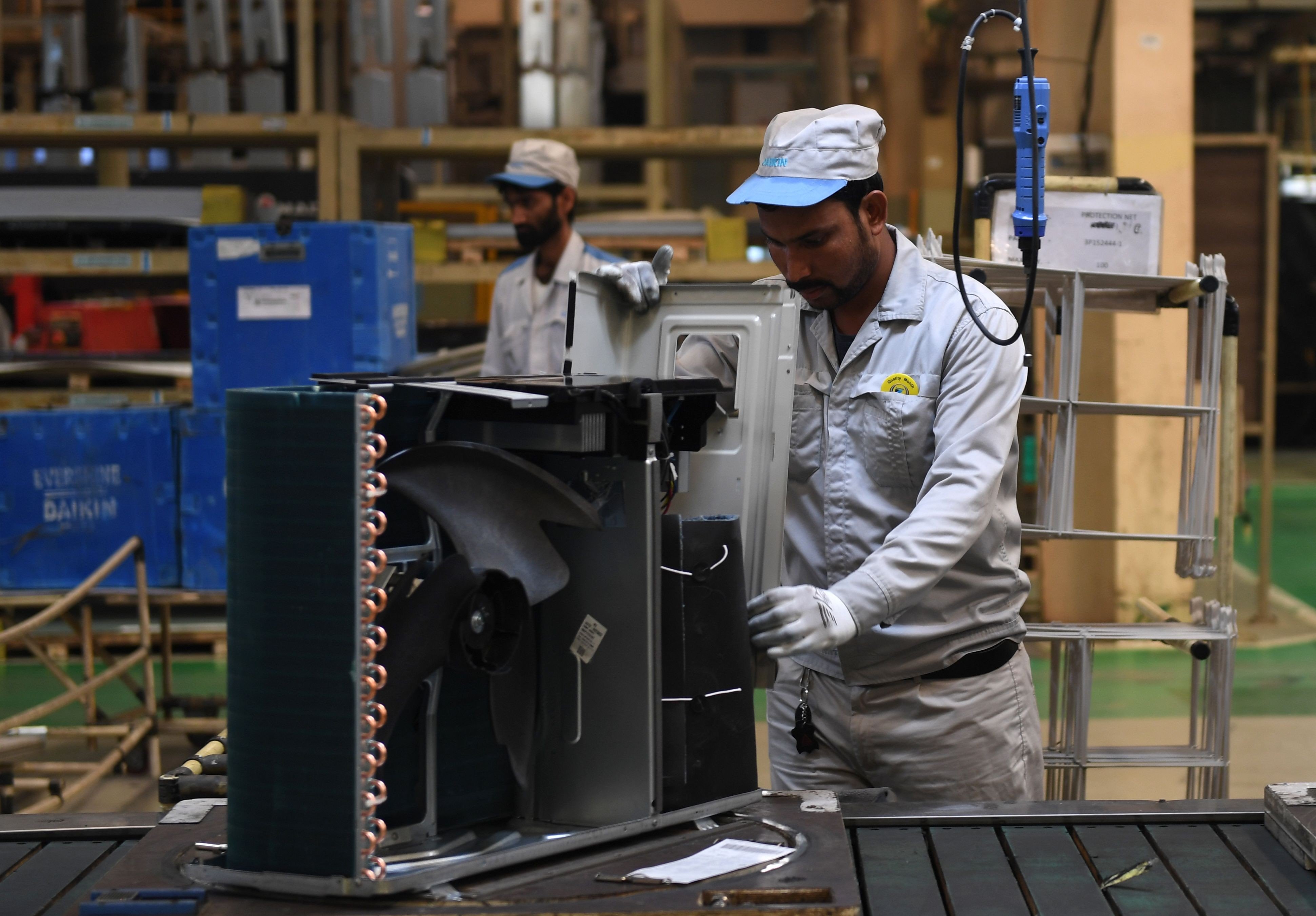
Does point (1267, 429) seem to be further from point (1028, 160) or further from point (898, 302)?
point (1028, 160)

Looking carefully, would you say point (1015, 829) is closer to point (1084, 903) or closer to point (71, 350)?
point (1084, 903)

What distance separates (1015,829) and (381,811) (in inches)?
29.5

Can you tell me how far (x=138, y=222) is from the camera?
5180 millimetres

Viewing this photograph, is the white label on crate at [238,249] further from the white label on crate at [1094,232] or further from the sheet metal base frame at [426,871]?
the sheet metal base frame at [426,871]

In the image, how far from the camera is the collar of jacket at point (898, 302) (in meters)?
1.82

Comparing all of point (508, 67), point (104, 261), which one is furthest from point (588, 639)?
point (508, 67)

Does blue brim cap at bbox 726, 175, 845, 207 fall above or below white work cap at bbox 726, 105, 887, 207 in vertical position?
below

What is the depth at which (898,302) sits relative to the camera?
6.00 ft

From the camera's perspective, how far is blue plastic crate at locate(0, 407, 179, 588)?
4.31 metres

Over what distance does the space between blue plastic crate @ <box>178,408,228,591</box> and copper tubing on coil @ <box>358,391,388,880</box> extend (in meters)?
3.35

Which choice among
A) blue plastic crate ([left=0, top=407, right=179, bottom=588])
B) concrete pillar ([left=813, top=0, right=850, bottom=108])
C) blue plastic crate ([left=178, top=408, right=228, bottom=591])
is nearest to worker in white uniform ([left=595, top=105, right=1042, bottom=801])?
blue plastic crate ([left=178, top=408, right=228, bottom=591])

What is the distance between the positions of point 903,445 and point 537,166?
2.66 m

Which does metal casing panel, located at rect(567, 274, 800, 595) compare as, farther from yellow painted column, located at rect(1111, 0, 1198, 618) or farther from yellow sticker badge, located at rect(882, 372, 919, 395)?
yellow painted column, located at rect(1111, 0, 1198, 618)

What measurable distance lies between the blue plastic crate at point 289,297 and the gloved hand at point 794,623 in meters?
2.96
